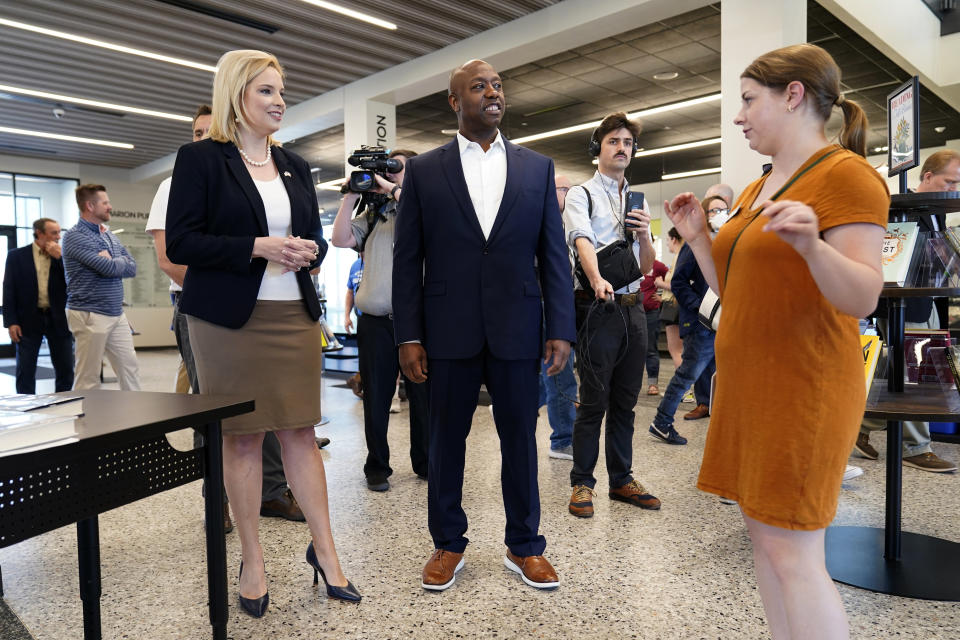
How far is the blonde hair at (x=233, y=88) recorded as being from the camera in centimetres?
180

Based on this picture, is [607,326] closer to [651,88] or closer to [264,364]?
[264,364]

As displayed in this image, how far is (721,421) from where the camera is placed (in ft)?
4.09

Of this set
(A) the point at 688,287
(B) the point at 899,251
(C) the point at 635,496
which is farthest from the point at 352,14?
(B) the point at 899,251

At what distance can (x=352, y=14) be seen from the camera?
245 inches

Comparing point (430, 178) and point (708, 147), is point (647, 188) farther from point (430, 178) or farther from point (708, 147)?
point (430, 178)

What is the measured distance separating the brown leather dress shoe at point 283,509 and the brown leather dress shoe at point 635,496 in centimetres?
134

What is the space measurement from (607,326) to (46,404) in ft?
6.47

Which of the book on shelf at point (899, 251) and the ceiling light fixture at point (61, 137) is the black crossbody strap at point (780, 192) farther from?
the ceiling light fixture at point (61, 137)

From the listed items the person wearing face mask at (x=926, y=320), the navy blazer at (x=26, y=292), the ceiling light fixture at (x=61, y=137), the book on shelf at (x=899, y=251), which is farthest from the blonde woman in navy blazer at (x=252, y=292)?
the ceiling light fixture at (x=61, y=137)

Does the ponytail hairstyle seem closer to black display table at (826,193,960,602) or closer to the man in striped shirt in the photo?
black display table at (826,193,960,602)

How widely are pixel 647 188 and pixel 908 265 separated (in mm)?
11429

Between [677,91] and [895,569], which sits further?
[677,91]

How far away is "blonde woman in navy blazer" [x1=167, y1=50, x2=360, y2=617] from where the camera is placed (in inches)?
69.0

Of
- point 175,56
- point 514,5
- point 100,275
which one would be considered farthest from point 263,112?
point 175,56
